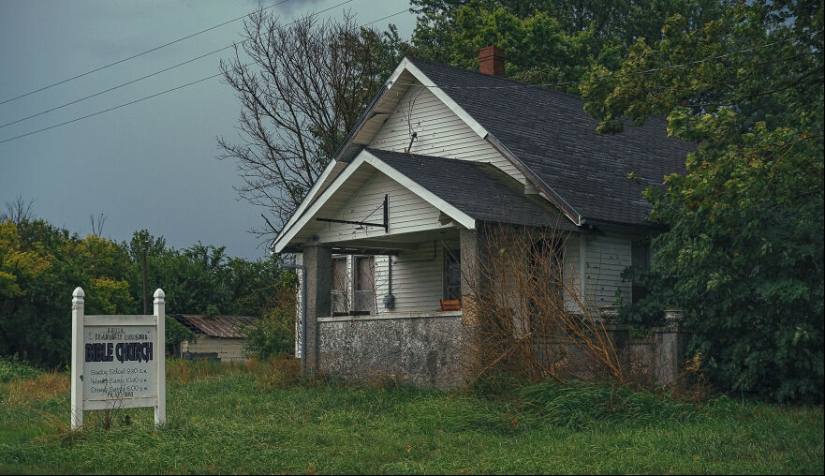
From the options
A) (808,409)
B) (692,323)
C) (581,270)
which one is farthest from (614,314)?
(808,409)

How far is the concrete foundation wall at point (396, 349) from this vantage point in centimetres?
1656

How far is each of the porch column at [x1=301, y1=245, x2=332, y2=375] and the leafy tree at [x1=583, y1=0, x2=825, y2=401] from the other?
6.16 m

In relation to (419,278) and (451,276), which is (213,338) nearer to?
(419,278)

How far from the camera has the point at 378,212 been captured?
60.5 feet

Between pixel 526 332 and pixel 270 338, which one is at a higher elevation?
pixel 526 332

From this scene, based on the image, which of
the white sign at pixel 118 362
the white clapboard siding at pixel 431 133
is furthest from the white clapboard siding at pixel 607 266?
the white sign at pixel 118 362

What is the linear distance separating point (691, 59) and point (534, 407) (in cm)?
627

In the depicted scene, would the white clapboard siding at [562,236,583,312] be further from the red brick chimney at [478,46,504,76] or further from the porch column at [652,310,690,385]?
the red brick chimney at [478,46,504,76]

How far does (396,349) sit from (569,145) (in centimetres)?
670

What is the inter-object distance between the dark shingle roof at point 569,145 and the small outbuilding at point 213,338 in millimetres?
24805

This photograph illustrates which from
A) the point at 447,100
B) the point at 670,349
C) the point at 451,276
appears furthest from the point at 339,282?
the point at 670,349

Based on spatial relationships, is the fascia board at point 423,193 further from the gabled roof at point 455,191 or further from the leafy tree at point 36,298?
the leafy tree at point 36,298

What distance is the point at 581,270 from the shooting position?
61.1 feet

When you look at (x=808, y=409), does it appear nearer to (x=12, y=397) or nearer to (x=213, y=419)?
(x=213, y=419)
